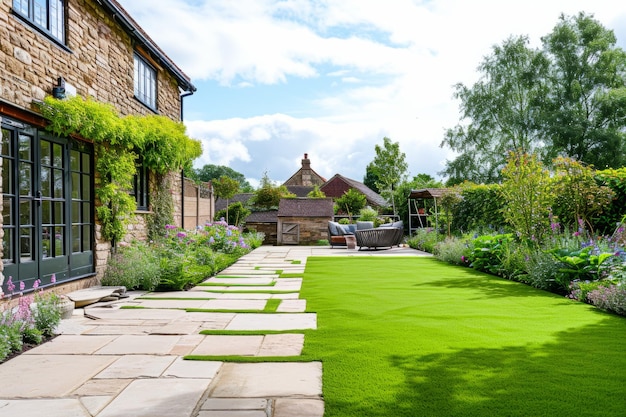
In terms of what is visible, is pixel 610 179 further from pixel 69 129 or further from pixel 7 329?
→ pixel 7 329

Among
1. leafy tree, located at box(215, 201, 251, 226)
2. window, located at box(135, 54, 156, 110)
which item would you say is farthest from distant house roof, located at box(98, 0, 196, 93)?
leafy tree, located at box(215, 201, 251, 226)

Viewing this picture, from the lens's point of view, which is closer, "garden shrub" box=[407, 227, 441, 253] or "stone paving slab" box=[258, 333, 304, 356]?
Answer: "stone paving slab" box=[258, 333, 304, 356]

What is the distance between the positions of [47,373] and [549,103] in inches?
1063

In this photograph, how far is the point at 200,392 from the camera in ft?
10.6

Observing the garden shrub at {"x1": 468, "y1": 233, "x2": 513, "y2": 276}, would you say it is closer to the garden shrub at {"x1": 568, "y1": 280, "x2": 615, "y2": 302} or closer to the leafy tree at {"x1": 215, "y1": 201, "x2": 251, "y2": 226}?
the garden shrub at {"x1": 568, "y1": 280, "x2": 615, "y2": 302}

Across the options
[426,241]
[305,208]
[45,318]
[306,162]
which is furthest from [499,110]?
[45,318]

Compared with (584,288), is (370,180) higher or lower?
higher

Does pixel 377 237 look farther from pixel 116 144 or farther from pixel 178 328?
pixel 178 328

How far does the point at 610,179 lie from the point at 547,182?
1.29 m

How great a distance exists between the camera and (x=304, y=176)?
154 ft

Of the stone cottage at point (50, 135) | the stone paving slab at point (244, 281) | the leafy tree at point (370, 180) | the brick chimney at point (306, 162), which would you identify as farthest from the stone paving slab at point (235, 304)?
the leafy tree at point (370, 180)

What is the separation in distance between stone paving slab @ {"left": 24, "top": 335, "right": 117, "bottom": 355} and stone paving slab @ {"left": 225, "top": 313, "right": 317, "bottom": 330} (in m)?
1.19

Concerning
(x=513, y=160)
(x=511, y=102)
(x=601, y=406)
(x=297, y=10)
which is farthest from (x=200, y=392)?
(x=511, y=102)

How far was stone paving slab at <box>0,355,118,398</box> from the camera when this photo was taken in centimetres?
331
